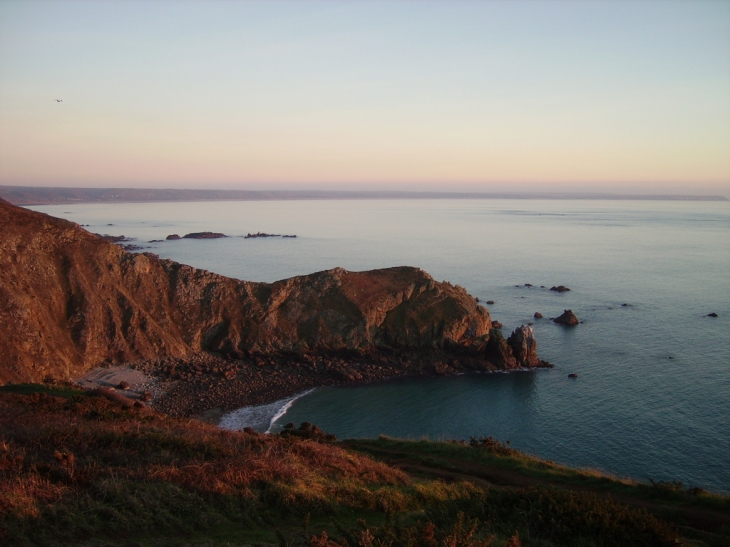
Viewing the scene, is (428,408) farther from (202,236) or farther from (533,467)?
(202,236)

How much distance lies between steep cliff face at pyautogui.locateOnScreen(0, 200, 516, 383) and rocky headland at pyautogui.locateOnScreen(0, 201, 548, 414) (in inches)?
4.0

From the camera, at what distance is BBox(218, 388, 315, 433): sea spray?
35.2m

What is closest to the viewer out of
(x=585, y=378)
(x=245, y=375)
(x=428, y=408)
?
(x=428, y=408)

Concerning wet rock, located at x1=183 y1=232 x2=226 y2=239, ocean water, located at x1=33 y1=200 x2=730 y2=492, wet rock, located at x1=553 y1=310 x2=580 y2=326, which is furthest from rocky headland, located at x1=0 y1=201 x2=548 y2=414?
wet rock, located at x1=183 y1=232 x2=226 y2=239

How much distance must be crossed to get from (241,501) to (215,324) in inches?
1475

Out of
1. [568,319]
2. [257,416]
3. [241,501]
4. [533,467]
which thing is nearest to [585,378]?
A: [568,319]

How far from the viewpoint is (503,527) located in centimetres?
1201

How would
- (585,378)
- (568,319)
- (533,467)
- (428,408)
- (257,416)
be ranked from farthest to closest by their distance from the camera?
(568,319), (585,378), (428,408), (257,416), (533,467)

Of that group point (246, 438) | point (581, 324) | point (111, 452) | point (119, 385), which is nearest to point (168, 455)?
point (111, 452)

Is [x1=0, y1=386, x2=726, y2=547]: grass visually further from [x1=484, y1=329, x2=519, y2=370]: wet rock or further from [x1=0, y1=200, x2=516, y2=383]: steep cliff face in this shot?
[x1=484, y1=329, x2=519, y2=370]: wet rock

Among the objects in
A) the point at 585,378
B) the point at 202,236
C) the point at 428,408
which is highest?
the point at 202,236

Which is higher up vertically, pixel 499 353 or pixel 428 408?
pixel 499 353

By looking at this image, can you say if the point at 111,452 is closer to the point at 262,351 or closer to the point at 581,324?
the point at 262,351

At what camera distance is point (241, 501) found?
12641 mm
